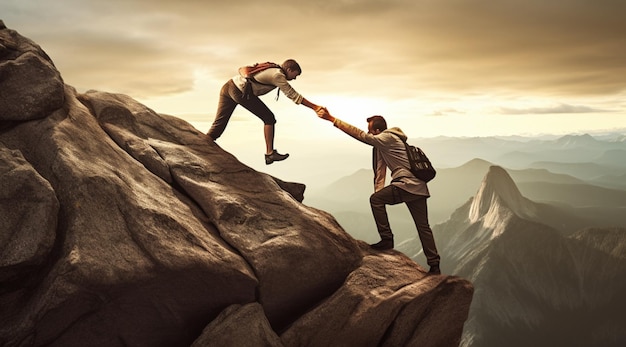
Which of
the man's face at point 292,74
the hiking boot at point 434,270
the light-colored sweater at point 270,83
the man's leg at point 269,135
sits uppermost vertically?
the man's face at point 292,74

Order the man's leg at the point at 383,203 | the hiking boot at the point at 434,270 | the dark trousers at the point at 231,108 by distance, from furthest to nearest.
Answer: the dark trousers at the point at 231,108, the hiking boot at the point at 434,270, the man's leg at the point at 383,203

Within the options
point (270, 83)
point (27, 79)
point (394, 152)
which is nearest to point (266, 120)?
point (270, 83)

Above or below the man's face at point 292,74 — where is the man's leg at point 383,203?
below

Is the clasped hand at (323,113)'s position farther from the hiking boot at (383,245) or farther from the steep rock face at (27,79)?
the steep rock face at (27,79)

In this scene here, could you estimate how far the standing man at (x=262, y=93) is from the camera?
1553cm

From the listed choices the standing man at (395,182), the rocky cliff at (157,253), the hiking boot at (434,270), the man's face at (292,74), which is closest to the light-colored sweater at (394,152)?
the standing man at (395,182)

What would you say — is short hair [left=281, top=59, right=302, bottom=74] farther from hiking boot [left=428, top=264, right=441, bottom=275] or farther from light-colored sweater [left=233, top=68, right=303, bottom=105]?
hiking boot [left=428, top=264, right=441, bottom=275]

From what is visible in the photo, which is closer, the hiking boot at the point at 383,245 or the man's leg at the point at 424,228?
the man's leg at the point at 424,228

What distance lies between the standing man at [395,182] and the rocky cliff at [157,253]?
1.42 meters

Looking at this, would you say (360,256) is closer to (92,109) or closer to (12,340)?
(12,340)

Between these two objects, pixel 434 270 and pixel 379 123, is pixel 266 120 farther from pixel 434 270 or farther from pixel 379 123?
pixel 434 270

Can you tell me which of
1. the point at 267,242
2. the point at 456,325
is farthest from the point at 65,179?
the point at 456,325

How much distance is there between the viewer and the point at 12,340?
9211 millimetres

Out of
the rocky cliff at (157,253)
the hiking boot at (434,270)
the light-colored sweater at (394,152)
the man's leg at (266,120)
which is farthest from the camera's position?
the man's leg at (266,120)
